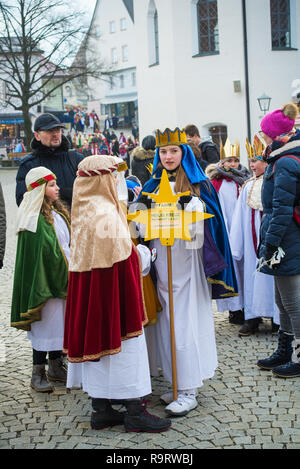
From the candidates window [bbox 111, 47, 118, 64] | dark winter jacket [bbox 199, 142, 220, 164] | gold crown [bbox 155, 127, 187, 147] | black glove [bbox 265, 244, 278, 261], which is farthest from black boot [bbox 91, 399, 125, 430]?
window [bbox 111, 47, 118, 64]

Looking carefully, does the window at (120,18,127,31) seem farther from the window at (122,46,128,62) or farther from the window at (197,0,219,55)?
the window at (197,0,219,55)

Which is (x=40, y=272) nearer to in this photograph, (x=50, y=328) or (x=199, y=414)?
(x=50, y=328)

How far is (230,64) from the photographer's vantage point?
68.7ft

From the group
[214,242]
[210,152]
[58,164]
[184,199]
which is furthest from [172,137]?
[210,152]

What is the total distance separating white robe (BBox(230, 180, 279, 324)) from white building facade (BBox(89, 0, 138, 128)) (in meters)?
50.3

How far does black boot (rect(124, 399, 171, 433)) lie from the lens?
4.00 meters

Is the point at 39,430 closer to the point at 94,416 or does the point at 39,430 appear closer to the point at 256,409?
the point at 94,416

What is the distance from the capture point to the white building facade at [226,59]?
2083 cm

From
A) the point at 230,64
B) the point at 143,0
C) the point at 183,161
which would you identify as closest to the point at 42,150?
the point at 183,161

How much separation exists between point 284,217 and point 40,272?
1.97 m

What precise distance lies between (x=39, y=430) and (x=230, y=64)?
1864 cm

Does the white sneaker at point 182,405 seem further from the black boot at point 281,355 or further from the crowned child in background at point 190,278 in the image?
the black boot at point 281,355

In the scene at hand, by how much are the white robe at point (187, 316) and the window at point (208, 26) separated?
1808cm

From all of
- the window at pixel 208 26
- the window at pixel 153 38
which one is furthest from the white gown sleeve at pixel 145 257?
the window at pixel 153 38
